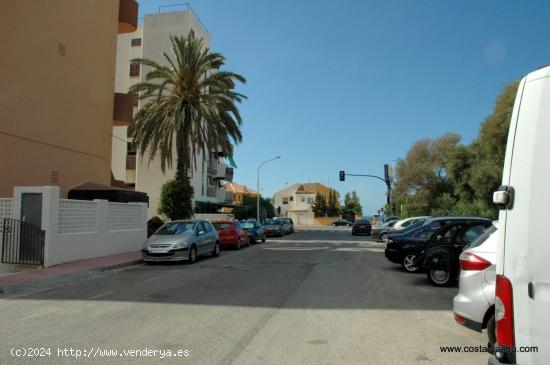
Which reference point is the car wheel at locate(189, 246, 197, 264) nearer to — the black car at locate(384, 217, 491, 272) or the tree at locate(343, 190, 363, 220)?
the black car at locate(384, 217, 491, 272)

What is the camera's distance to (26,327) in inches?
276

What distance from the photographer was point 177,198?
25.8m

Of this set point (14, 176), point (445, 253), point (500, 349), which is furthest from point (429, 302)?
point (14, 176)

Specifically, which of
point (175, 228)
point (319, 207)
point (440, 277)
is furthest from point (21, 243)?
point (319, 207)

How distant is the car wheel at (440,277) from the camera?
36.5 feet

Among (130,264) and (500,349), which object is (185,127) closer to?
(130,264)

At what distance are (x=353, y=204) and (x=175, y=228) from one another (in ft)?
347

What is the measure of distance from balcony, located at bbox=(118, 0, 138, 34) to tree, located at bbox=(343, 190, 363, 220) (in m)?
95.0

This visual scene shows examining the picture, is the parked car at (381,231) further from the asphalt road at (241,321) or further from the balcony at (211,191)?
the balcony at (211,191)

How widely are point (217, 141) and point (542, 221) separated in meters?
23.9

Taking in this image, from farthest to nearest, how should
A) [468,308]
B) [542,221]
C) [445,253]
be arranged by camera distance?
[445,253]
[468,308]
[542,221]

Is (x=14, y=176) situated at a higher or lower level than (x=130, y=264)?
higher

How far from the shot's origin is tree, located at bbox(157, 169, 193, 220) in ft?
84.4

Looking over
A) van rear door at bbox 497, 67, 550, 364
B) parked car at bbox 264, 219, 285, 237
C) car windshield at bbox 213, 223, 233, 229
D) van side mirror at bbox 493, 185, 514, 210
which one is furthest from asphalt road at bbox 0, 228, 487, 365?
parked car at bbox 264, 219, 285, 237
